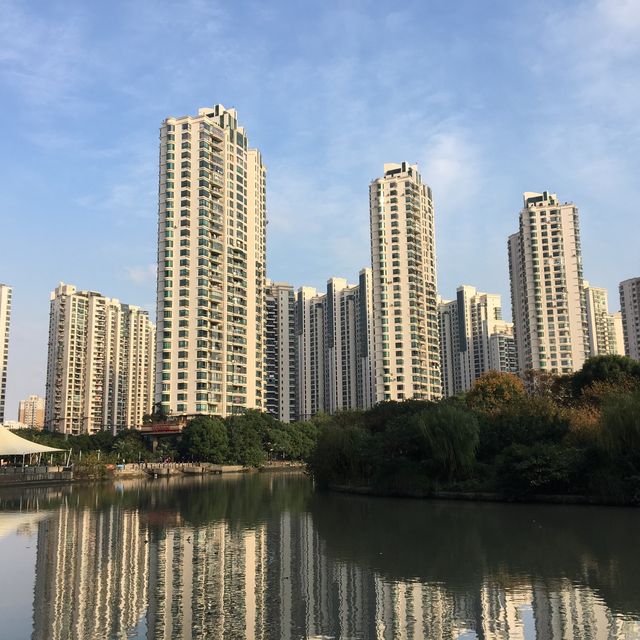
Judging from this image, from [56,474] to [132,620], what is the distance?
5591cm

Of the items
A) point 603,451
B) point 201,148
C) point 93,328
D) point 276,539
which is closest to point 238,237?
point 201,148

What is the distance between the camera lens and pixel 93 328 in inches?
5507

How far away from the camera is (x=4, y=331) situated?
429ft

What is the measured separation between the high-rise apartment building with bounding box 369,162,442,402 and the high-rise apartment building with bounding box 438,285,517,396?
3336 centimetres

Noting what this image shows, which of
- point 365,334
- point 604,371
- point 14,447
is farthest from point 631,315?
point 14,447

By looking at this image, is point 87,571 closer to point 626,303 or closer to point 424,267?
point 424,267

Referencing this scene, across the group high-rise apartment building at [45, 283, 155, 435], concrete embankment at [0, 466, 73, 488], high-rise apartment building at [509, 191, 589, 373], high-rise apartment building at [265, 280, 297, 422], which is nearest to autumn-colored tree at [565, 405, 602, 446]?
concrete embankment at [0, 466, 73, 488]

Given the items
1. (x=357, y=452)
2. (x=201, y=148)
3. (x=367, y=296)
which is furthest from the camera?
(x=367, y=296)

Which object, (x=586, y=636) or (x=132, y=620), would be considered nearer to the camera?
(x=586, y=636)

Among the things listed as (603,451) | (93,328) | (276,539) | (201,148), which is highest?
(201,148)

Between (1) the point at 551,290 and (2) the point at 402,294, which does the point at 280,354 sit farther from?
(1) the point at 551,290

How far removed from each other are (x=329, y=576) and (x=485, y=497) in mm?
22142

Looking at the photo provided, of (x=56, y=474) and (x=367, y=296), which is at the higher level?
(x=367, y=296)

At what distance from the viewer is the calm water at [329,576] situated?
11484 mm
